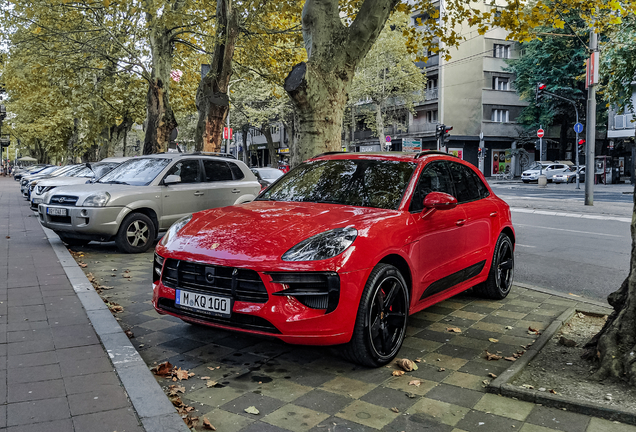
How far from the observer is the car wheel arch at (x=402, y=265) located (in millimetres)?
4395

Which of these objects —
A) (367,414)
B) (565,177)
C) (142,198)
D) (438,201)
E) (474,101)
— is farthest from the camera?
(474,101)

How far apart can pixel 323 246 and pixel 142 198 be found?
6.63 metres

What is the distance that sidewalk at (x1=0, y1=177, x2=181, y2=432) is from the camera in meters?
3.24

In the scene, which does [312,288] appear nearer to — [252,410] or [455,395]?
[252,410]

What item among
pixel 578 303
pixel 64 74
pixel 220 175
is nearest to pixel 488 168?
pixel 64 74

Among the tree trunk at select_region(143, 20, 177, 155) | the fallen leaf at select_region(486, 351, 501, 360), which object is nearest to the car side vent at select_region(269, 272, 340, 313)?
the fallen leaf at select_region(486, 351, 501, 360)

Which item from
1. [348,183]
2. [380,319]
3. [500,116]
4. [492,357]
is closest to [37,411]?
[380,319]

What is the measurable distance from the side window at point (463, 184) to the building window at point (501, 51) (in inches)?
1909

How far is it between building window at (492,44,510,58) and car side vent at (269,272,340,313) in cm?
5126

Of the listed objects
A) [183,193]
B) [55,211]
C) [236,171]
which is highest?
[236,171]

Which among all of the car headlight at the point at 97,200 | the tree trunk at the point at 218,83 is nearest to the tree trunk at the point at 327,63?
the car headlight at the point at 97,200

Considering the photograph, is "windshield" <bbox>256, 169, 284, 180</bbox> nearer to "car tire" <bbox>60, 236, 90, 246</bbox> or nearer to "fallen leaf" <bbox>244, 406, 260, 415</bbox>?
"car tire" <bbox>60, 236, 90, 246</bbox>

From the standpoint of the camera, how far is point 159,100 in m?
19.5

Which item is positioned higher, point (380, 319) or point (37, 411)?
point (380, 319)
